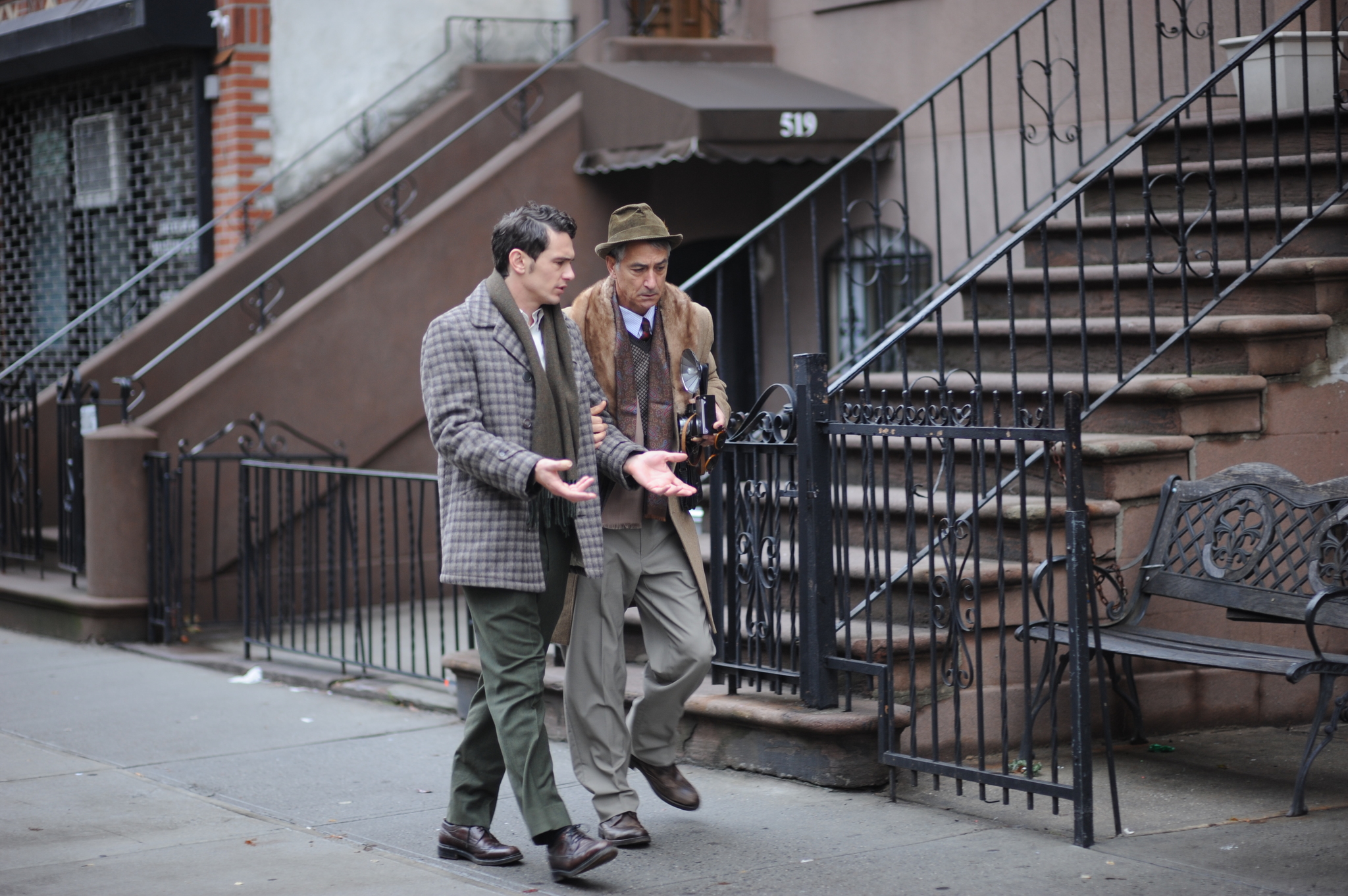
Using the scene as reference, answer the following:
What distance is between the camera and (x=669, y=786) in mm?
5465

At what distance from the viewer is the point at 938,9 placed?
34.3ft

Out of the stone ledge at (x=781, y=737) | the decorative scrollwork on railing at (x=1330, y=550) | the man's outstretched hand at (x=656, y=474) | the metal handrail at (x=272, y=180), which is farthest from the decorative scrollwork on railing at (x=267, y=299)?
the decorative scrollwork on railing at (x=1330, y=550)

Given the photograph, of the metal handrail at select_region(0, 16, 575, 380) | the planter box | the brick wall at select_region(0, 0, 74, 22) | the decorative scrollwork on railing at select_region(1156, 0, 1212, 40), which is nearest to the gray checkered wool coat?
Result: the planter box

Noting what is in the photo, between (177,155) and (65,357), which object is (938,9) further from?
(65,357)

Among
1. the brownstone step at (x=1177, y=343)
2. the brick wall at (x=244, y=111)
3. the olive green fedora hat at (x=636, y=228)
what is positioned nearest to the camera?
the olive green fedora hat at (x=636, y=228)

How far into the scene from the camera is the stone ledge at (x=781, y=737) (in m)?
5.80

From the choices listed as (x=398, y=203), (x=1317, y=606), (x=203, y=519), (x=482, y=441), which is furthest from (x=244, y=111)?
(x=1317, y=606)

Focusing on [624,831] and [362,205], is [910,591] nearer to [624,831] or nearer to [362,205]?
[624,831]

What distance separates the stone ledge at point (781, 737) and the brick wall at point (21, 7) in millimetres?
9124

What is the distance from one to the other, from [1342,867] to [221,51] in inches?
367

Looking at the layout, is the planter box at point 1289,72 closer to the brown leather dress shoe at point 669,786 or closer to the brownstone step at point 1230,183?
the brownstone step at point 1230,183

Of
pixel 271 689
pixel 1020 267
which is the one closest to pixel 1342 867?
pixel 1020 267

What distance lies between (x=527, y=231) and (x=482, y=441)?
70 centimetres

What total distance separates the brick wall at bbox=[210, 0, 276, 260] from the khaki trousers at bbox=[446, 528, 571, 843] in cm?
710
